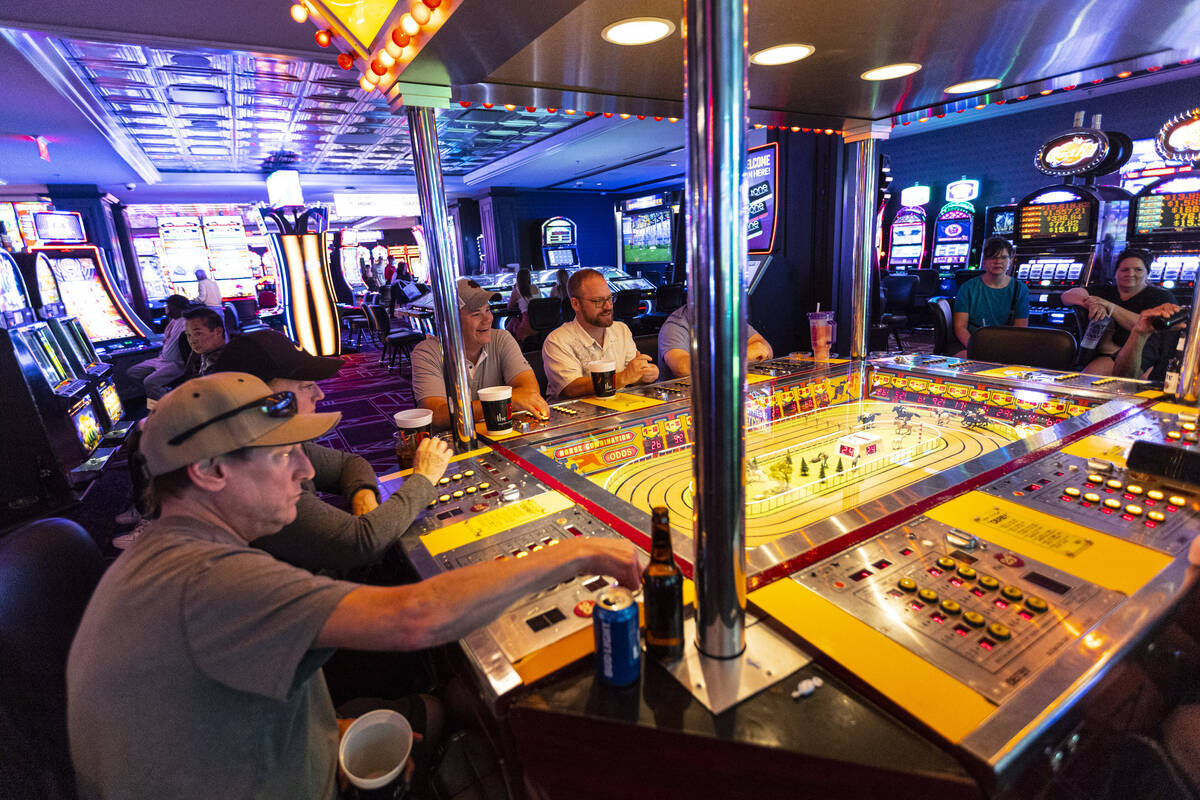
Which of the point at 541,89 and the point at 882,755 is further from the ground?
the point at 541,89

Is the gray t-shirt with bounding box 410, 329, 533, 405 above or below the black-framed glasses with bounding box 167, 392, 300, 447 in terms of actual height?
below

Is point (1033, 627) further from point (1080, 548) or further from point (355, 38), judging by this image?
point (355, 38)

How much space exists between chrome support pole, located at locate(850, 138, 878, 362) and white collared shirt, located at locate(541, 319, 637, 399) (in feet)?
4.12

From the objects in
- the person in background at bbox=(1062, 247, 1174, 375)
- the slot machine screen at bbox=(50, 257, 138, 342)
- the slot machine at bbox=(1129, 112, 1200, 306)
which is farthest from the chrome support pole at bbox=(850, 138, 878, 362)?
the slot machine screen at bbox=(50, 257, 138, 342)

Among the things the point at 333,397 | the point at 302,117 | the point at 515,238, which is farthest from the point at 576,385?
the point at 515,238

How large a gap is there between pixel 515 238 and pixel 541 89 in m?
12.4

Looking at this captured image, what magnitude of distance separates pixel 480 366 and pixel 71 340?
13.8 ft

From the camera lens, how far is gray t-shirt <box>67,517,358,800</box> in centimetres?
86

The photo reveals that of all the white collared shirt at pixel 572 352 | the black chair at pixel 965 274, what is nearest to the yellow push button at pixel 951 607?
the white collared shirt at pixel 572 352

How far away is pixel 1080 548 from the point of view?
44.5 inches

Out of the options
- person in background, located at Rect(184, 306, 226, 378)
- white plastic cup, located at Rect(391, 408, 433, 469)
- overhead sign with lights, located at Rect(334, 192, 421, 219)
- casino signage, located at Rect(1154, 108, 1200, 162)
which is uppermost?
overhead sign with lights, located at Rect(334, 192, 421, 219)

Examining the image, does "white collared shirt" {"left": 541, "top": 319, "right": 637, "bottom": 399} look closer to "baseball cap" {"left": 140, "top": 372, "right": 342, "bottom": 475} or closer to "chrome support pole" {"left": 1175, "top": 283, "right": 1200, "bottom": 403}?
"baseball cap" {"left": 140, "top": 372, "right": 342, "bottom": 475}

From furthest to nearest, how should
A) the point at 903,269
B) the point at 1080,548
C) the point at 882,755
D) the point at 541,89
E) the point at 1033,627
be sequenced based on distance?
the point at 903,269 → the point at 541,89 → the point at 1080,548 → the point at 1033,627 → the point at 882,755

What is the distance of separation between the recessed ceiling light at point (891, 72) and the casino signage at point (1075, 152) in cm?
639
